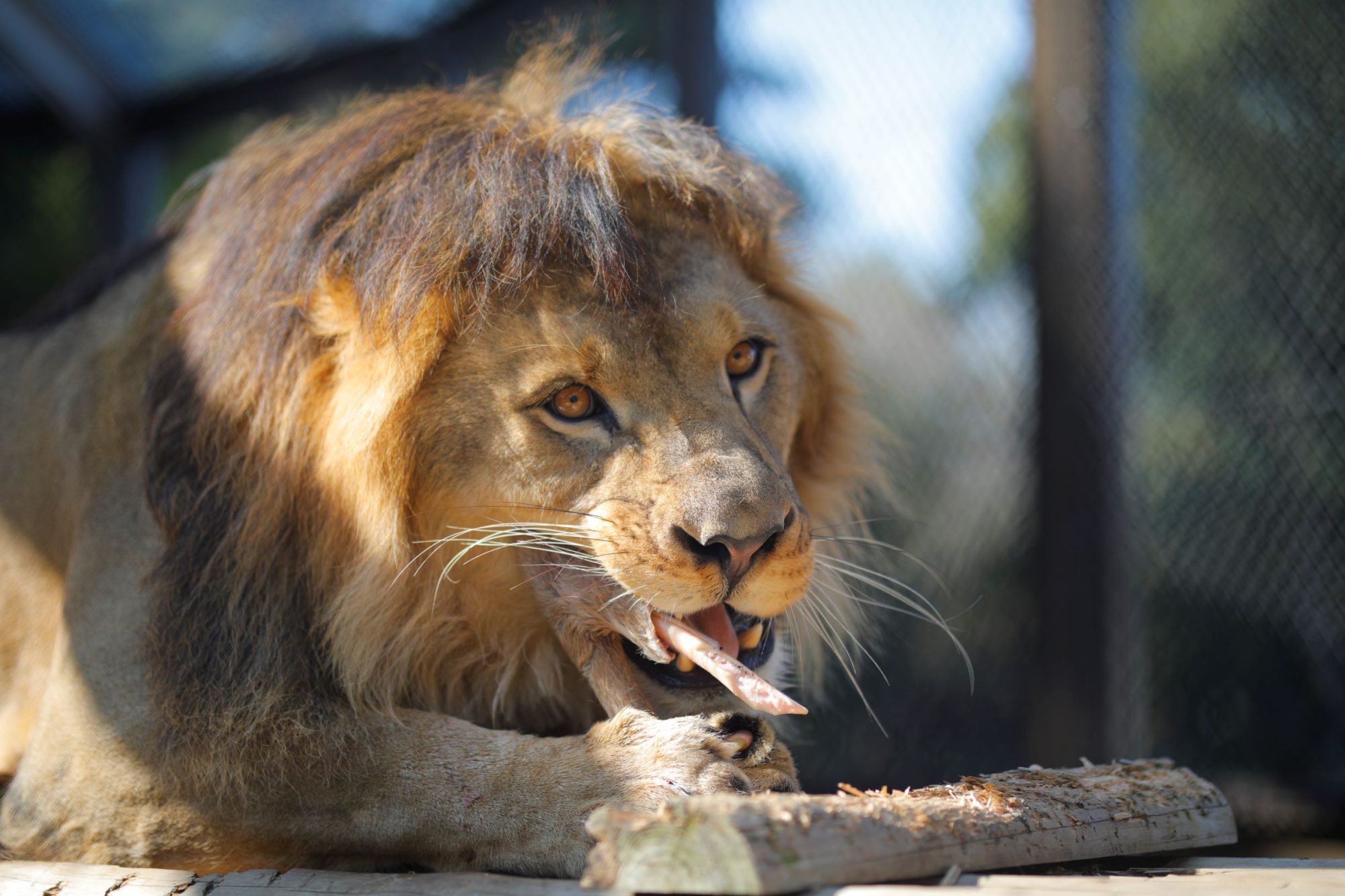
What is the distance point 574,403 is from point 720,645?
43 cm

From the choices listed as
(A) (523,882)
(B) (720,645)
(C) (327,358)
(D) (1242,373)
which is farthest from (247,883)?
(D) (1242,373)

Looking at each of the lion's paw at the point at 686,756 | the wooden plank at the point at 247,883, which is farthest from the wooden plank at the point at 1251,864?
the wooden plank at the point at 247,883

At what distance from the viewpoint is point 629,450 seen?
1.84 meters

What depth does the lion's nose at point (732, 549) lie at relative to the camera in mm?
1688

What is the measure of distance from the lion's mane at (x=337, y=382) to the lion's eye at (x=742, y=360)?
0.20 metres

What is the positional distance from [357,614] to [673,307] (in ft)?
2.28

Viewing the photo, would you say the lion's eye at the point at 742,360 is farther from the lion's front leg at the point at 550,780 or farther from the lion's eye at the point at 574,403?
the lion's front leg at the point at 550,780

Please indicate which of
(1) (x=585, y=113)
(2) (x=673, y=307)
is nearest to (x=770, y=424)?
(2) (x=673, y=307)

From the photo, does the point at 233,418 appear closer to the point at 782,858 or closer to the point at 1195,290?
the point at 782,858

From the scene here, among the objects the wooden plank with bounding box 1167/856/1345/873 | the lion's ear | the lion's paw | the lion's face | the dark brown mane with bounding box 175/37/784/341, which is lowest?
the wooden plank with bounding box 1167/856/1345/873

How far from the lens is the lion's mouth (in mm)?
1838

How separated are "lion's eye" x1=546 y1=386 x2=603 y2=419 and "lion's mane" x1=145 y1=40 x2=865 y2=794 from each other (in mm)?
156

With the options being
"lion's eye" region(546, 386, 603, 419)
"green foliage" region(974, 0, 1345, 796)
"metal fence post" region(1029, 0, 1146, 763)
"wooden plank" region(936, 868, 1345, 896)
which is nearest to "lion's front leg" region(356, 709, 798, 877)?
"wooden plank" region(936, 868, 1345, 896)

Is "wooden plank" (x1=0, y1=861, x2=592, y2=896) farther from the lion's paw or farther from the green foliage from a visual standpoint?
the green foliage
